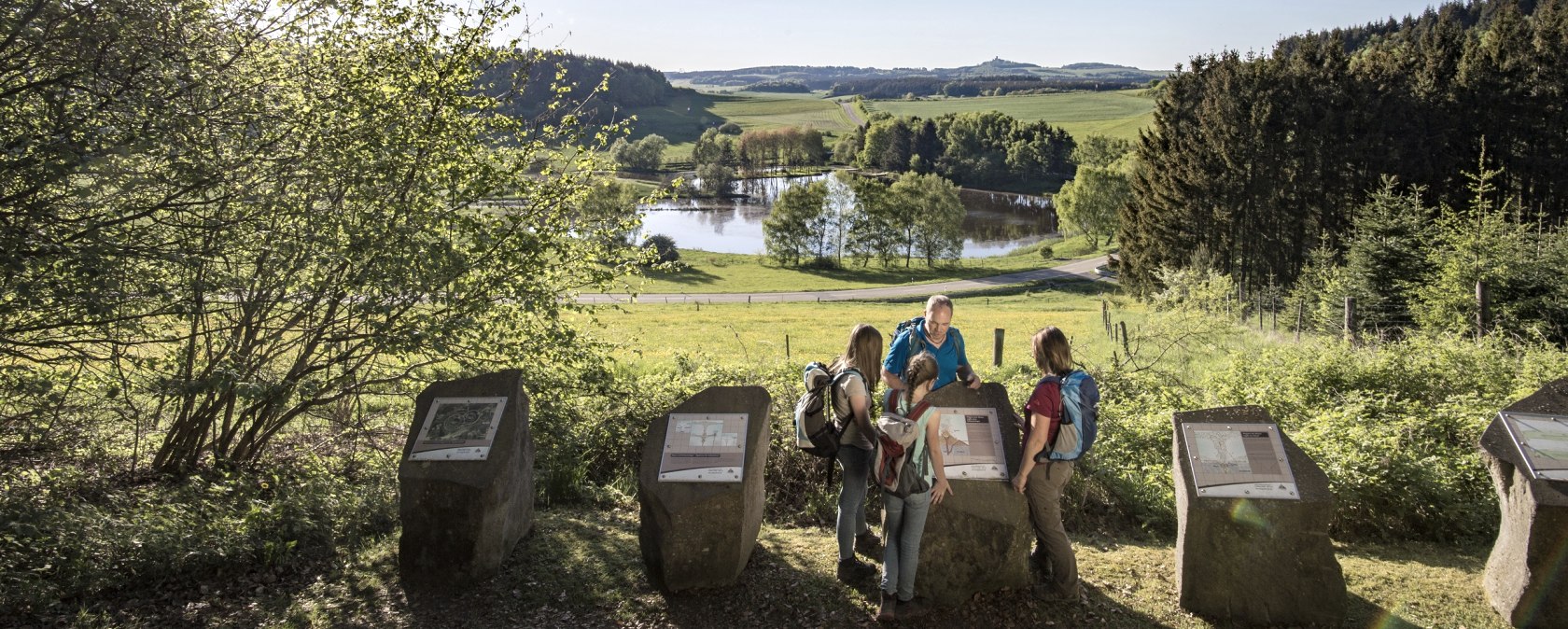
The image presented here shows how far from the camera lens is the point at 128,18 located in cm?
650

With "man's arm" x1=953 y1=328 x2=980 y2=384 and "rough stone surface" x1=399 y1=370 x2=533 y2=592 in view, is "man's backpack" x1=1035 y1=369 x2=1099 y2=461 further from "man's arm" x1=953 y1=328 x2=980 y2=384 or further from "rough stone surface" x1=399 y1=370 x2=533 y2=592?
"rough stone surface" x1=399 y1=370 x2=533 y2=592

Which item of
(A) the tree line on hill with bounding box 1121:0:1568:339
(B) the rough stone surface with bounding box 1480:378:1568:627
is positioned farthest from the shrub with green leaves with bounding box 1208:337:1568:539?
(A) the tree line on hill with bounding box 1121:0:1568:339

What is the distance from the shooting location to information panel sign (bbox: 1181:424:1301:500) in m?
6.12

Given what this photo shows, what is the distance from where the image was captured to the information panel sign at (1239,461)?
20.1ft

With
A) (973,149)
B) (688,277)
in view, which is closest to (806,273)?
(688,277)

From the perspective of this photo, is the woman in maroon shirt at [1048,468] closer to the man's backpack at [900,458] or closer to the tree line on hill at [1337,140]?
the man's backpack at [900,458]

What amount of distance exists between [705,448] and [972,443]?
2.03 m

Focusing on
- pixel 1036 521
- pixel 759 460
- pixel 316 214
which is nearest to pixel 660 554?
pixel 759 460

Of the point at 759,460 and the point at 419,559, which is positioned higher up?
the point at 759,460

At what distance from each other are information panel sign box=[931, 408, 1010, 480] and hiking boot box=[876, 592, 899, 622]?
3.08 feet

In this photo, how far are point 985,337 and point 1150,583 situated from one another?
3002 cm

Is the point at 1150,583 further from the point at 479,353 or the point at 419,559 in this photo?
the point at 479,353

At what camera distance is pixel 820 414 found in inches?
249

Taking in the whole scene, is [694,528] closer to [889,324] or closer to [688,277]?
[889,324]
